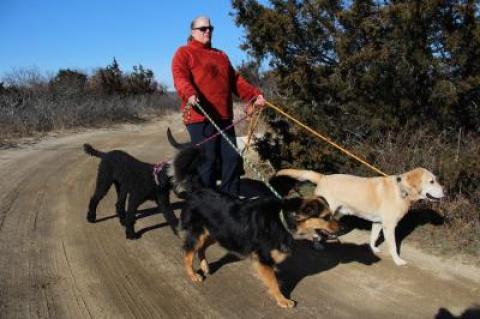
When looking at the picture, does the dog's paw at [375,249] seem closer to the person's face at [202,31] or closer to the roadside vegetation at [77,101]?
the person's face at [202,31]

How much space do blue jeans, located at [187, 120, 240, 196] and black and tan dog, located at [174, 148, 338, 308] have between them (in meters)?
0.97

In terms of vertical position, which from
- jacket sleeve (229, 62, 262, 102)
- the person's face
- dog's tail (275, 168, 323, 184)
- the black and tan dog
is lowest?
the black and tan dog

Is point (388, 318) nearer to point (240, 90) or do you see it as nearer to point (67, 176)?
point (240, 90)

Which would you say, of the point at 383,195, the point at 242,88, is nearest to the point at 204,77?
the point at 242,88

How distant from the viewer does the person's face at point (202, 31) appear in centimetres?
539

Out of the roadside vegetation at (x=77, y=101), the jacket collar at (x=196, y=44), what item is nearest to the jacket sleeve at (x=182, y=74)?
the jacket collar at (x=196, y=44)

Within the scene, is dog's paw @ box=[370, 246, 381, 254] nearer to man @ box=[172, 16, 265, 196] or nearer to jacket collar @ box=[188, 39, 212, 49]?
man @ box=[172, 16, 265, 196]

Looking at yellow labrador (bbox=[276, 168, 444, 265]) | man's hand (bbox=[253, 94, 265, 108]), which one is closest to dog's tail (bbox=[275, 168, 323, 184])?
yellow labrador (bbox=[276, 168, 444, 265])

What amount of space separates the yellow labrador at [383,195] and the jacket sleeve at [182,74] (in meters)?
1.99

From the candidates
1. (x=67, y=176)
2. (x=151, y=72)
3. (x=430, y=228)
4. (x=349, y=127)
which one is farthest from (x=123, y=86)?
(x=430, y=228)

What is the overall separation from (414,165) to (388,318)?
331 cm

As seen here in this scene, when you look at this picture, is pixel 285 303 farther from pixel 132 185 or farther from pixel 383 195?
pixel 132 185

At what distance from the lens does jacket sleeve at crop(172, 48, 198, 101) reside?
5.23 metres

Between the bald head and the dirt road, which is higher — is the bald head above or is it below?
above
